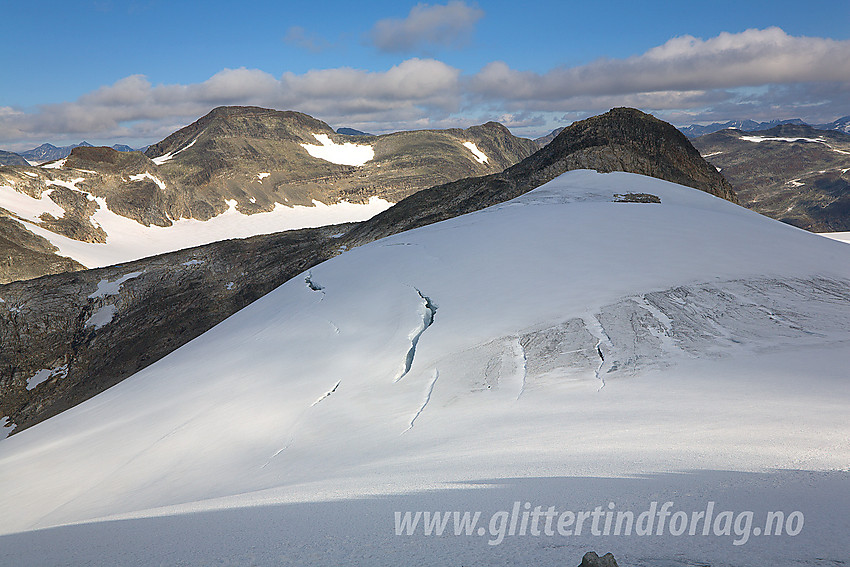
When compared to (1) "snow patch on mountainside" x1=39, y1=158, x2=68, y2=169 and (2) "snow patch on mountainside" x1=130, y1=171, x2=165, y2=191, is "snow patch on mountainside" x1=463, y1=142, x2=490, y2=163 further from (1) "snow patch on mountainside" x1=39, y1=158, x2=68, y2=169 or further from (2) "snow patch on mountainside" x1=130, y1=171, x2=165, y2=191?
(1) "snow patch on mountainside" x1=39, y1=158, x2=68, y2=169

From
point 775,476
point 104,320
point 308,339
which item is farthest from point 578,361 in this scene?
point 104,320

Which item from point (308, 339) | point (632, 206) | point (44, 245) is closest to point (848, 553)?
point (308, 339)

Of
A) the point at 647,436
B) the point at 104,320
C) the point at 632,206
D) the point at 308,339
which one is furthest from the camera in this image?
the point at 104,320

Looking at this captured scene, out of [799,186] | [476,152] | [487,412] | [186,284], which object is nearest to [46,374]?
[186,284]

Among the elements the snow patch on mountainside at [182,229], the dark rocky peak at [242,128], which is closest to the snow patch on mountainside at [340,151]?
the dark rocky peak at [242,128]

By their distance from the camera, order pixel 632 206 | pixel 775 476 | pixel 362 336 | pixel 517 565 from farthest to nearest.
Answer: pixel 632 206, pixel 362 336, pixel 775 476, pixel 517 565

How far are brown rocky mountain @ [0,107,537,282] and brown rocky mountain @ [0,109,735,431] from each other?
975 inches

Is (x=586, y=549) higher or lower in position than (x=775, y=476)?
higher

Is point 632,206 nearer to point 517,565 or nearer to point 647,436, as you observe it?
point 647,436

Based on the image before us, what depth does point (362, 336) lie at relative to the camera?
31.3 ft

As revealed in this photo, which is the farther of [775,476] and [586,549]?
[775,476]


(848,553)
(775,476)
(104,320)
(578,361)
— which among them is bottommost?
(104,320)

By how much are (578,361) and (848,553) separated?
471 centimetres

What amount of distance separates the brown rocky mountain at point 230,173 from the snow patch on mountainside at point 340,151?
1.13ft
